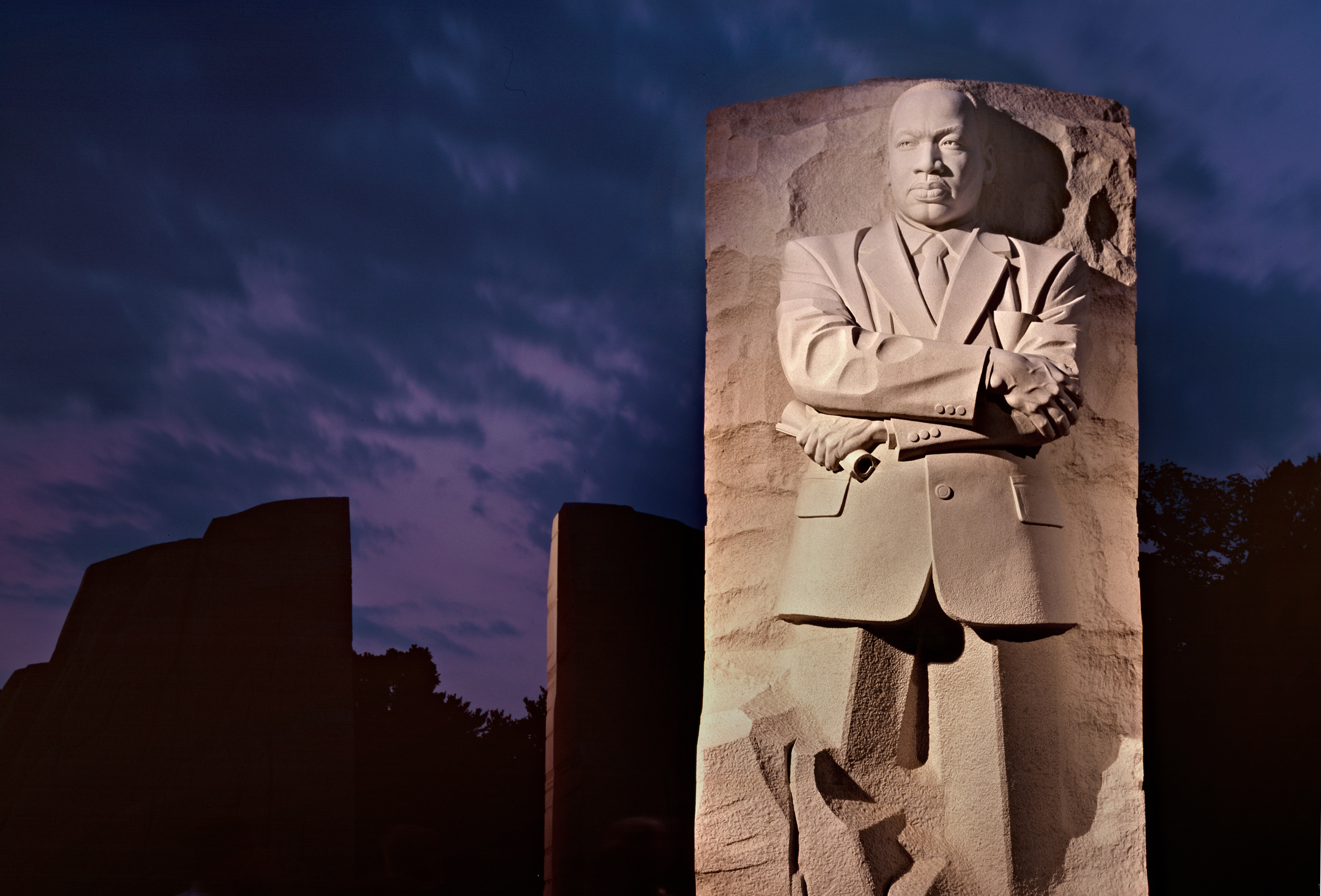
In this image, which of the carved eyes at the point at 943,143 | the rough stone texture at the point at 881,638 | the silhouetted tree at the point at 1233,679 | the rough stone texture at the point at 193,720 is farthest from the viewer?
the silhouetted tree at the point at 1233,679

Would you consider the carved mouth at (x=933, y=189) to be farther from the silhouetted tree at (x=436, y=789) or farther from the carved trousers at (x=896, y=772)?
the silhouetted tree at (x=436, y=789)

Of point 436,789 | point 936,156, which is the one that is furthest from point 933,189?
point 436,789

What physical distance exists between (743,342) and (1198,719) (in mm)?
3032

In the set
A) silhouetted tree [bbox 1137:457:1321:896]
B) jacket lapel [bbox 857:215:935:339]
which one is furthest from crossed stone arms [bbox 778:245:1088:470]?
silhouetted tree [bbox 1137:457:1321:896]

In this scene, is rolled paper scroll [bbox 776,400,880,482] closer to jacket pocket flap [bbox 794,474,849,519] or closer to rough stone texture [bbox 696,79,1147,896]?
jacket pocket flap [bbox 794,474,849,519]

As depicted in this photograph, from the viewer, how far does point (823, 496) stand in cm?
291

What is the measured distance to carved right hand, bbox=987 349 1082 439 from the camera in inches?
107

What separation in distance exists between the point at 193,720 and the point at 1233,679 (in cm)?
468

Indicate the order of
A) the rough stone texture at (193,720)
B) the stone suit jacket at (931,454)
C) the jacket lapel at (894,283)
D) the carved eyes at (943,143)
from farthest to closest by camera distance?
the rough stone texture at (193,720), the carved eyes at (943,143), the jacket lapel at (894,283), the stone suit jacket at (931,454)

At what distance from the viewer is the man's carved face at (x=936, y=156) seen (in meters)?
A: 3.06

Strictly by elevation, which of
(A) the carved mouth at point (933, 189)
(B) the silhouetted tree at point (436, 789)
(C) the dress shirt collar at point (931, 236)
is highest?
(A) the carved mouth at point (933, 189)

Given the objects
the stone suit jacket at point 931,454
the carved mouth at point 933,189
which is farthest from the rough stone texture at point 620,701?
the carved mouth at point 933,189

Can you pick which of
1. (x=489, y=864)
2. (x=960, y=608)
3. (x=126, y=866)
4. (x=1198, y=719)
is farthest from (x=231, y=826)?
(x=1198, y=719)

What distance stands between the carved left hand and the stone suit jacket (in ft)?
0.08
